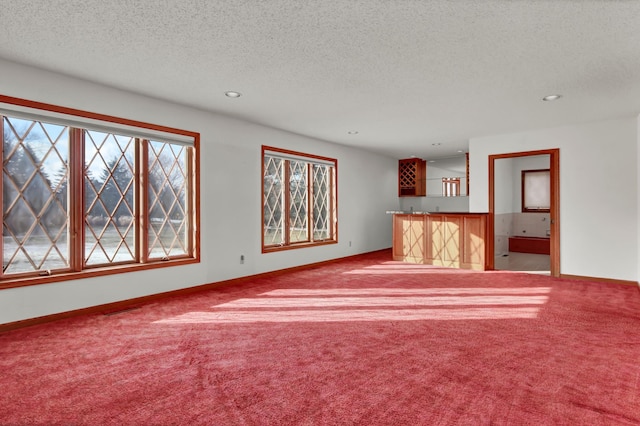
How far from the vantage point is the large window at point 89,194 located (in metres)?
2.79


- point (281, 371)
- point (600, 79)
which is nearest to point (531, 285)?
point (600, 79)

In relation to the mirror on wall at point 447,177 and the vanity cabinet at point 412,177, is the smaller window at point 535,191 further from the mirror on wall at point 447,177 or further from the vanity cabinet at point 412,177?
the vanity cabinet at point 412,177

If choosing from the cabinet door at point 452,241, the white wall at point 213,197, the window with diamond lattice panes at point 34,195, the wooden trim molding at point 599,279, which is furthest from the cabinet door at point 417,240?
the window with diamond lattice panes at point 34,195

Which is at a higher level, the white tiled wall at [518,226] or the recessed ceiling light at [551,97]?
the recessed ceiling light at [551,97]

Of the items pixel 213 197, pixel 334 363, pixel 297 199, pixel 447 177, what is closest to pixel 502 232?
pixel 447 177

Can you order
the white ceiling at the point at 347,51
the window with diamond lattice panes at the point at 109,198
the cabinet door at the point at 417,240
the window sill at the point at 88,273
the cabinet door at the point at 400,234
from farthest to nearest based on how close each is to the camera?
the cabinet door at the point at 400,234, the cabinet door at the point at 417,240, the window with diamond lattice panes at the point at 109,198, the window sill at the point at 88,273, the white ceiling at the point at 347,51

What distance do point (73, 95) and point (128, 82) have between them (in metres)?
0.46

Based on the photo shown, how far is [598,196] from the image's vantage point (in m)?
4.44

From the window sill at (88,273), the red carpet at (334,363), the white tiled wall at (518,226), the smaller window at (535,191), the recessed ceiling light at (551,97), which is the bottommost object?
the red carpet at (334,363)

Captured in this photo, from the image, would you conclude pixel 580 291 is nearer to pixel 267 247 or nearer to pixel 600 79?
pixel 600 79

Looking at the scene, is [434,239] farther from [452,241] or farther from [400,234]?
[400,234]

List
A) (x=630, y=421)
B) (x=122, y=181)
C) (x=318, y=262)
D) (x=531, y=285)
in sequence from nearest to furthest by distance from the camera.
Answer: (x=630, y=421) < (x=122, y=181) < (x=531, y=285) < (x=318, y=262)

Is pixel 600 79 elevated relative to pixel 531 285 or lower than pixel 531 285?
elevated

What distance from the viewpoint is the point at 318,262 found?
5.69m
